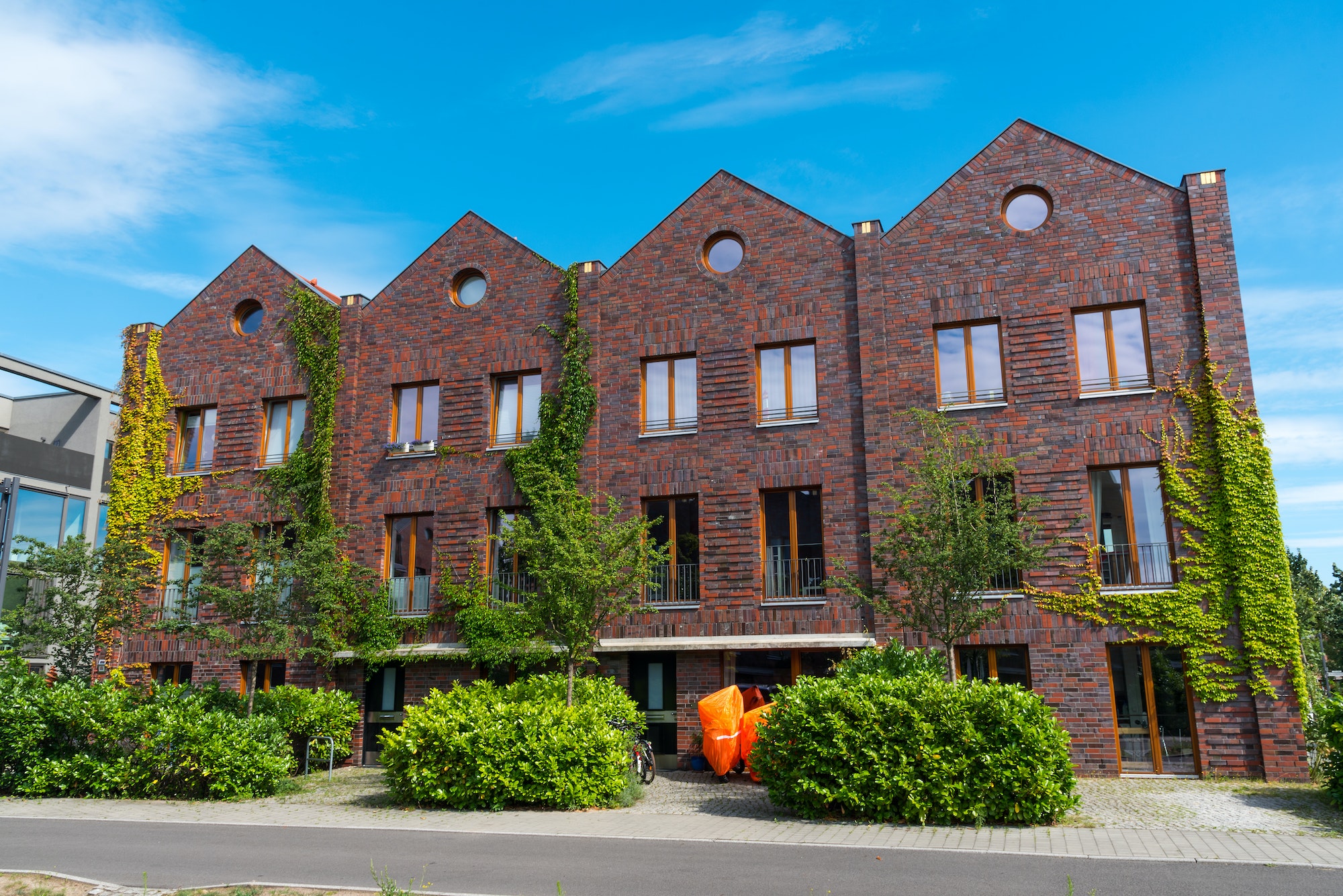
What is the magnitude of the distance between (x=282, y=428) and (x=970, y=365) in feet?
48.1

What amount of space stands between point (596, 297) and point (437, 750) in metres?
10.3

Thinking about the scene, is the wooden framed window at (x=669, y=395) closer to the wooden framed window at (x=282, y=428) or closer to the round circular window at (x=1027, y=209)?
the round circular window at (x=1027, y=209)

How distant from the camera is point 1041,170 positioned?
60.6 ft

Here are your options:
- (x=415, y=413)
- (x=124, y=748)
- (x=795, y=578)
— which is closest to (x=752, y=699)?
(x=795, y=578)

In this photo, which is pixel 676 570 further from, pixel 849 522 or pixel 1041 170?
pixel 1041 170

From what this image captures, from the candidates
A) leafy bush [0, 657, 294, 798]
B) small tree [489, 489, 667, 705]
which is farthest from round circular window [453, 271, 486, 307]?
leafy bush [0, 657, 294, 798]

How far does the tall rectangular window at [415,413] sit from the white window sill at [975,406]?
34.0ft

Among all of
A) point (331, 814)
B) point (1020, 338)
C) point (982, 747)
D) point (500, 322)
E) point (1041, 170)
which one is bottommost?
point (331, 814)

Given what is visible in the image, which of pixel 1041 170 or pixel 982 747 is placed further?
pixel 1041 170

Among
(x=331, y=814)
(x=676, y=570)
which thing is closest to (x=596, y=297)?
(x=676, y=570)

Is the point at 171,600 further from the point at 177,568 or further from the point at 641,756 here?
the point at 641,756

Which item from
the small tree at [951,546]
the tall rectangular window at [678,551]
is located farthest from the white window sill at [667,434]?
the small tree at [951,546]

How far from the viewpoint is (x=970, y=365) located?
18281 mm

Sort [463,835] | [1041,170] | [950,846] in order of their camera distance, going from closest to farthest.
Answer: [950,846], [463,835], [1041,170]
